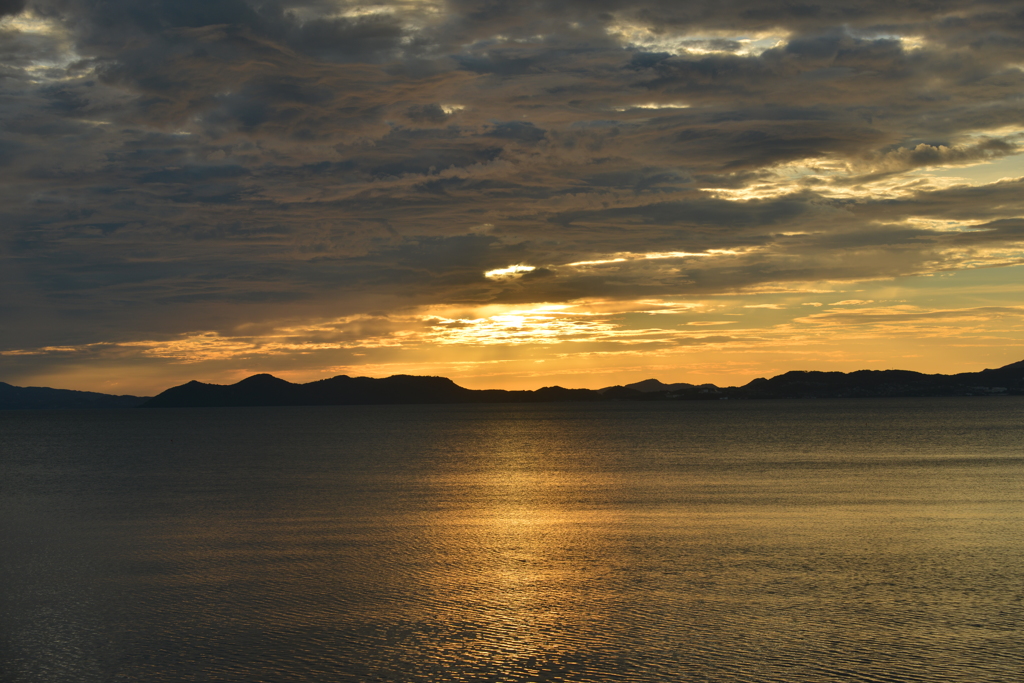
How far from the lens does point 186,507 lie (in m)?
40.2

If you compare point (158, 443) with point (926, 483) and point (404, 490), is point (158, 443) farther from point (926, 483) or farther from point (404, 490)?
point (926, 483)

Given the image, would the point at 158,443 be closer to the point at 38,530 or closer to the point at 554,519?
the point at 38,530

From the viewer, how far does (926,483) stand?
46.3m

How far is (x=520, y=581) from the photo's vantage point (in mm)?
22609

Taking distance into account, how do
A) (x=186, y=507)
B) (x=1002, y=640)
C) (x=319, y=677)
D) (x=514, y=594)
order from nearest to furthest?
(x=319, y=677)
(x=1002, y=640)
(x=514, y=594)
(x=186, y=507)

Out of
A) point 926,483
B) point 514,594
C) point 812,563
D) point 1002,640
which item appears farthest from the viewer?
point 926,483

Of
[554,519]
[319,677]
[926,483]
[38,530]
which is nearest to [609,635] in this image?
[319,677]

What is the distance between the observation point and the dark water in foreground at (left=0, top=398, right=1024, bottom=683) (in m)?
15.6

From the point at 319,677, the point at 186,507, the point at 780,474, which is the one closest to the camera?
the point at 319,677

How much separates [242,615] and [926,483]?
134 ft

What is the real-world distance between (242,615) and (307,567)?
5.47 metres

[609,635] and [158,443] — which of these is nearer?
[609,635]

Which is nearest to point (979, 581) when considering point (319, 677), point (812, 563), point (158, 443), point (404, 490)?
point (812, 563)

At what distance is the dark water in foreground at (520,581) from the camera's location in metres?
15.6
